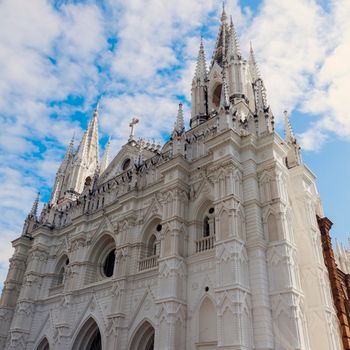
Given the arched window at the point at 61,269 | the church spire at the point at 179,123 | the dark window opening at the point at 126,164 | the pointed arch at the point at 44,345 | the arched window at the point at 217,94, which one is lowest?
the pointed arch at the point at 44,345

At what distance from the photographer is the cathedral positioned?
46.6 feet

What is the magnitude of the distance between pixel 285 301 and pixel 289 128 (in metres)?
11.9

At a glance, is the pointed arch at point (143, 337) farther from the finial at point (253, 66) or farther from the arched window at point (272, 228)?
the finial at point (253, 66)

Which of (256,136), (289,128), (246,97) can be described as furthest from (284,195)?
(246,97)

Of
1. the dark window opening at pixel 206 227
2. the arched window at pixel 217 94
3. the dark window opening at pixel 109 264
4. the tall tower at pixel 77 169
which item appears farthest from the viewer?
the tall tower at pixel 77 169

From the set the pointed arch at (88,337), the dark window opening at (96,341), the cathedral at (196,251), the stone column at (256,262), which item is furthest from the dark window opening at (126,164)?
the stone column at (256,262)

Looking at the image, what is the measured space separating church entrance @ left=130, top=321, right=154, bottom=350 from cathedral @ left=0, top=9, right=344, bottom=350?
0.16ft

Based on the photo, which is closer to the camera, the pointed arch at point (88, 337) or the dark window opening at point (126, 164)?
the pointed arch at point (88, 337)

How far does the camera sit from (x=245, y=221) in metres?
15.9

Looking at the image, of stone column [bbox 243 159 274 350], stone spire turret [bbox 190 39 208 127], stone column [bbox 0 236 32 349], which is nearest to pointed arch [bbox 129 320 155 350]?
stone column [bbox 243 159 274 350]

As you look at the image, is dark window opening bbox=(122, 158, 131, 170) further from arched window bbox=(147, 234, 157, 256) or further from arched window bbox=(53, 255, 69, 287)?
arched window bbox=(147, 234, 157, 256)

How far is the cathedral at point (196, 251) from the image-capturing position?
14.2 m

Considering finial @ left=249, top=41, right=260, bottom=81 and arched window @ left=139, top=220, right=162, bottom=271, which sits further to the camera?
finial @ left=249, top=41, right=260, bottom=81

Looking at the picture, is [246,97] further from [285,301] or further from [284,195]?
[285,301]
